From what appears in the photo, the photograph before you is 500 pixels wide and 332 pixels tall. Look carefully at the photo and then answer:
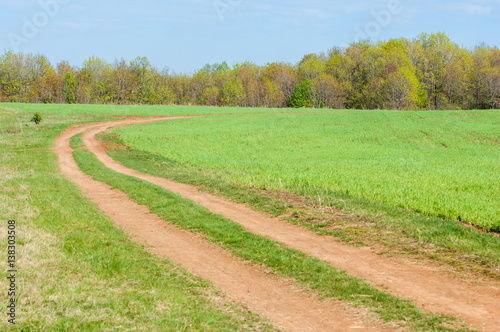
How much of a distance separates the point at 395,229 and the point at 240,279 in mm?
5015

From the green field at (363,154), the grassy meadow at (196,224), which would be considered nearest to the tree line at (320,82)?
the green field at (363,154)

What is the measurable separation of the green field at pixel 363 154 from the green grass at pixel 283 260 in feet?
Answer: 15.6

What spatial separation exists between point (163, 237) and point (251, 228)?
2429mm

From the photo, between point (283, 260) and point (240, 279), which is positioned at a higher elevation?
point (283, 260)

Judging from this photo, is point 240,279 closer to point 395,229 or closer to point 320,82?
point 395,229

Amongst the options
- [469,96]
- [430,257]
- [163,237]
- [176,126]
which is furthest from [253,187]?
[469,96]

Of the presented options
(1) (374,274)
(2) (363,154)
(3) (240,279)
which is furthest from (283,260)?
(2) (363,154)

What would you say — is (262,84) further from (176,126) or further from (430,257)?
(430,257)

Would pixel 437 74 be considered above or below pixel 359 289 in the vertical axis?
above

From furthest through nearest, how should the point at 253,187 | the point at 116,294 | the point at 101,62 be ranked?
1. the point at 101,62
2. the point at 253,187
3. the point at 116,294

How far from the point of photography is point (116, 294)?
6.85 m

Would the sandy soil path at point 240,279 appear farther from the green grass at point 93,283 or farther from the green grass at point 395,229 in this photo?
the green grass at point 395,229

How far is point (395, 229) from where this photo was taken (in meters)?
11.1

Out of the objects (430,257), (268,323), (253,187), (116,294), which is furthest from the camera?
(253,187)
